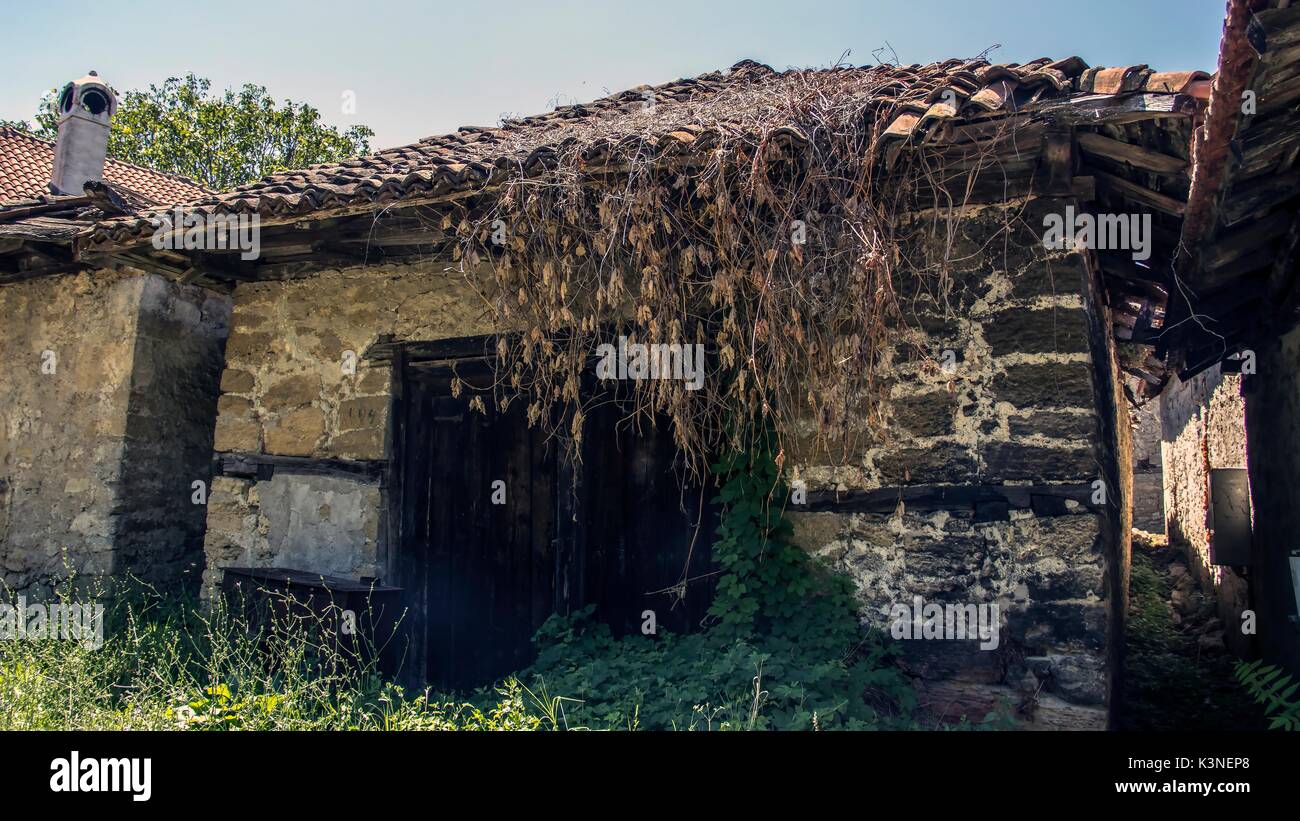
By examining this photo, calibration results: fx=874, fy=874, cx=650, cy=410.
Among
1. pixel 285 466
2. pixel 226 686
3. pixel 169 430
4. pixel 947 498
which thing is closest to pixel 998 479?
pixel 947 498

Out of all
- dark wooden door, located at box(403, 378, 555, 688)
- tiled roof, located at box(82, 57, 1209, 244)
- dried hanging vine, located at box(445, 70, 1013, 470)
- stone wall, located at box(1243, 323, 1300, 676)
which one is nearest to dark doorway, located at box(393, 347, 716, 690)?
dark wooden door, located at box(403, 378, 555, 688)

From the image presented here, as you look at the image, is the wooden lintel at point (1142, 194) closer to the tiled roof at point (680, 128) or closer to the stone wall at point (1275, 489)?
the tiled roof at point (680, 128)

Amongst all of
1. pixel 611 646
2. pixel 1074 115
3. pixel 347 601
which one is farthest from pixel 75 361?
pixel 1074 115

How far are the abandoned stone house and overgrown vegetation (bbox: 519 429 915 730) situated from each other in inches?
5.9

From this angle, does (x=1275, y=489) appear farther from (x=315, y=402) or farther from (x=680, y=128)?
(x=315, y=402)

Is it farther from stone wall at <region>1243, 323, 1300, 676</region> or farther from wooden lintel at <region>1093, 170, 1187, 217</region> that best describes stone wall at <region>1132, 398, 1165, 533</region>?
wooden lintel at <region>1093, 170, 1187, 217</region>

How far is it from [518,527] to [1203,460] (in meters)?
6.27

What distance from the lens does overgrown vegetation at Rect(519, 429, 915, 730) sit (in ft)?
11.6

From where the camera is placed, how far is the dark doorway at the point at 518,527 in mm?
4625

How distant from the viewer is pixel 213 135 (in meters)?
18.4

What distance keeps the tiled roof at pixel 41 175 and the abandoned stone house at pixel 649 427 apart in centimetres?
354

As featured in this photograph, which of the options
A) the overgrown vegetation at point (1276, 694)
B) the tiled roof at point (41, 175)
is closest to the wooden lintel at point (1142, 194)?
the overgrown vegetation at point (1276, 694)

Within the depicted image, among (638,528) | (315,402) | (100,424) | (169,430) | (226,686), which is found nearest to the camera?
(226,686)
